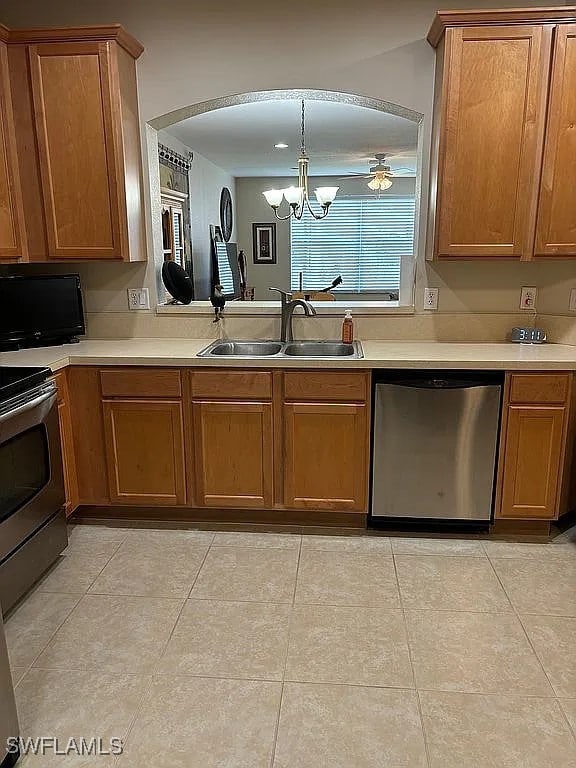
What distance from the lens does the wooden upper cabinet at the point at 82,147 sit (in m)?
2.62

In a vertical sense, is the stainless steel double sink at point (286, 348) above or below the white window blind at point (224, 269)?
below

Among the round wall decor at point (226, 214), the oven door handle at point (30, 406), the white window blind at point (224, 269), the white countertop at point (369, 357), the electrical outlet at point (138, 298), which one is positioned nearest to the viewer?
the oven door handle at point (30, 406)

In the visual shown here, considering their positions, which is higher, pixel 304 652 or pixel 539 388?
pixel 539 388

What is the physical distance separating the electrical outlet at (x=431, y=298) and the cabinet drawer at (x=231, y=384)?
102 centimetres

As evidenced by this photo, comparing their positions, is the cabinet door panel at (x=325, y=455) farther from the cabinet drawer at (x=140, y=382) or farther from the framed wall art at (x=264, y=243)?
the framed wall art at (x=264, y=243)

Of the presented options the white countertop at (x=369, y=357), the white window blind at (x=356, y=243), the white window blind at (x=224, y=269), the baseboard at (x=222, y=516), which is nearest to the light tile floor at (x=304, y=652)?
the baseboard at (x=222, y=516)

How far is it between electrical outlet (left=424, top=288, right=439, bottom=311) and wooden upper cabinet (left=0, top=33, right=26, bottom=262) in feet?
6.88

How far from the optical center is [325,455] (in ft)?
8.91

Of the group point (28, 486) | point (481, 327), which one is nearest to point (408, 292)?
point (481, 327)

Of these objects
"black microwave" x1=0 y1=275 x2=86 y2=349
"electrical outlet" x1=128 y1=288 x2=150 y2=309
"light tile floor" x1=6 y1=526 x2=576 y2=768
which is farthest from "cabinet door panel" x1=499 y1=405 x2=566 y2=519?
"black microwave" x1=0 y1=275 x2=86 y2=349

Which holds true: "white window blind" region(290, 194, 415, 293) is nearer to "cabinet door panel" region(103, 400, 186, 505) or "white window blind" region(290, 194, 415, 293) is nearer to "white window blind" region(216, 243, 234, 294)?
"white window blind" region(216, 243, 234, 294)

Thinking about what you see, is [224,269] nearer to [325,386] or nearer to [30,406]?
[325,386]

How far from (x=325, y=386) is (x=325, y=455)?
34 cm

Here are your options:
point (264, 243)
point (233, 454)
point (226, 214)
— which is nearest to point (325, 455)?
point (233, 454)
